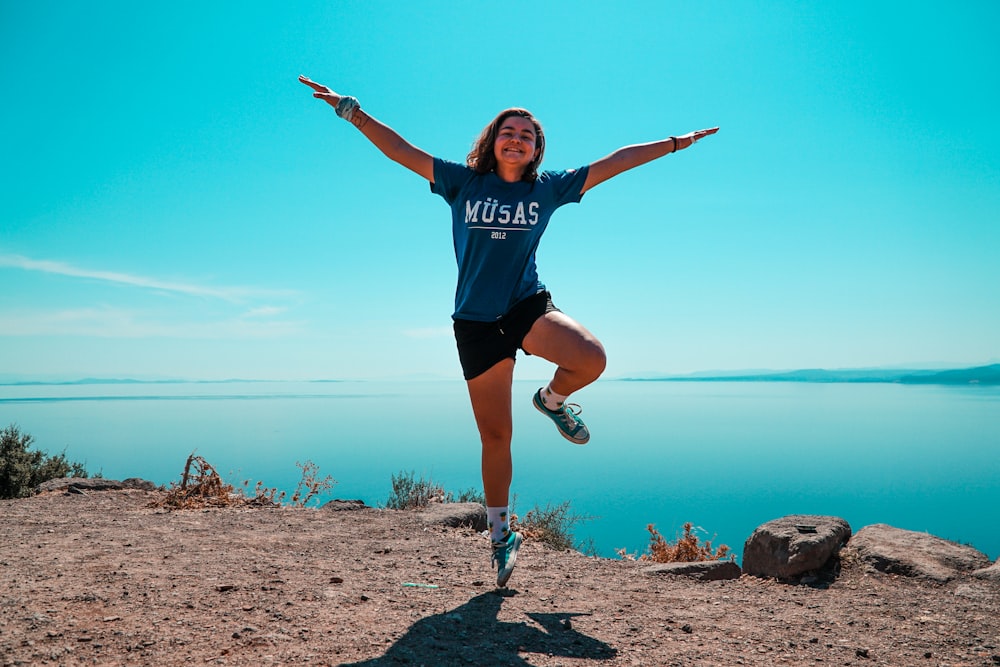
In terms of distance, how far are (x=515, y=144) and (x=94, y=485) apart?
217 inches

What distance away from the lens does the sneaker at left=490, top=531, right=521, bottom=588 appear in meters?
3.35

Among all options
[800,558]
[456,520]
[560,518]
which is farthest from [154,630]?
[560,518]

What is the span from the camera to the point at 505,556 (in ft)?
11.2

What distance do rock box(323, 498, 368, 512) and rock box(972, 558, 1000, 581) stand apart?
428 centimetres

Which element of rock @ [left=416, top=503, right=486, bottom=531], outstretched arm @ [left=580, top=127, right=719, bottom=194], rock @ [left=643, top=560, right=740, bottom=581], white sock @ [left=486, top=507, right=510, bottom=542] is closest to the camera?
white sock @ [left=486, top=507, right=510, bottom=542]

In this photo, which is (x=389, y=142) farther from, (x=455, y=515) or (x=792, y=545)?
(x=792, y=545)

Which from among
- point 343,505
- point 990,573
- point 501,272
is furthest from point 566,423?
point 343,505

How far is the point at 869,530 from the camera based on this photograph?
14.2 feet

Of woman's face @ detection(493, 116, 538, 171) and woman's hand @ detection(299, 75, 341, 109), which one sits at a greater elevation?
woman's hand @ detection(299, 75, 341, 109)

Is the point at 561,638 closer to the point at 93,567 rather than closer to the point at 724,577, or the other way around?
the point at 724,577

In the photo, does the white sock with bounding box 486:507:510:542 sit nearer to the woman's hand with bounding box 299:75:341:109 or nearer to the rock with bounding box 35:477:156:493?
the woman's hand with bounding box 299:75:341:109

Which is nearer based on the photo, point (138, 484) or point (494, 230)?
point (494, 230)

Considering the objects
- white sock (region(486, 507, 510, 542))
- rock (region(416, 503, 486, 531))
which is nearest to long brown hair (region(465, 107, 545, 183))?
→ white sock (region(486, 507, 510, 542))

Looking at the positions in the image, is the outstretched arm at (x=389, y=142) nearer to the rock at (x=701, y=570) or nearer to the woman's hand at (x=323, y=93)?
the woman's hand at (x=323, y=93)
